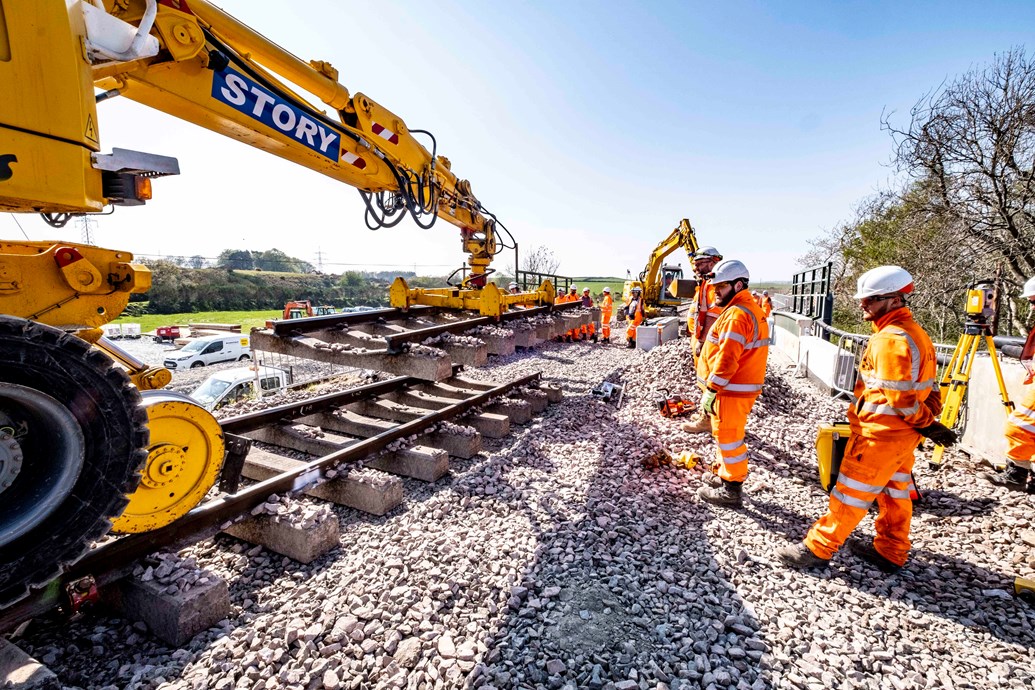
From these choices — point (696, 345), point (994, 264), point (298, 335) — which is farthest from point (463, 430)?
point (994, 264)

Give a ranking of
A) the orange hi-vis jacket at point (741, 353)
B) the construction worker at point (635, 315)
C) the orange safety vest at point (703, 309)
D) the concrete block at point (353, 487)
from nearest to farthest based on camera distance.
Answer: the concrete block at point (353, 487) → the orange hi-vis jacket at point (741, 353) → the orange safety vest at point (703, 309) → the construction worker at point (635, 315)

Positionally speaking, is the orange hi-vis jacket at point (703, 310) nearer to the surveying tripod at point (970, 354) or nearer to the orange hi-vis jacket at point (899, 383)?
the surveying tripod at point (970, 354)

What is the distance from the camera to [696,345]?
21.6ft

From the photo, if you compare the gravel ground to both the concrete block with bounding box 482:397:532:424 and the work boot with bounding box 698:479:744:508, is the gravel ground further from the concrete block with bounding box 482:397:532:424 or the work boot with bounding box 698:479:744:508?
the concrete block with bounding box 482:397:532:424

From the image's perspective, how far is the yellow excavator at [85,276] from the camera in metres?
1.92

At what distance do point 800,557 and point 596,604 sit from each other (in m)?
1.63

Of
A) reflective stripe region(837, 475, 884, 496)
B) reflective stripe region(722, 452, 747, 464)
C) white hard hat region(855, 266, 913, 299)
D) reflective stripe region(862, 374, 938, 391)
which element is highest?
white hard hat region(855, 266, 913, 299)

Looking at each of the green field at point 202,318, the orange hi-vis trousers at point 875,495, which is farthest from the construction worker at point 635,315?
the green field at point 202,318

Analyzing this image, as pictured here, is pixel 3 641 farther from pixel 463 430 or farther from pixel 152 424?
pixel 463 430

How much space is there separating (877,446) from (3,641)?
200 inches

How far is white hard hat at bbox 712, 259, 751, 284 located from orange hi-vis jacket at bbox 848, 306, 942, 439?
160cm

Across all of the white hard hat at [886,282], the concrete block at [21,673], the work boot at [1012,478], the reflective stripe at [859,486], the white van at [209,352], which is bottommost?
the white van at [209,352]

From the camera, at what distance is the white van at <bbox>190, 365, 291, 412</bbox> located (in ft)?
38.0

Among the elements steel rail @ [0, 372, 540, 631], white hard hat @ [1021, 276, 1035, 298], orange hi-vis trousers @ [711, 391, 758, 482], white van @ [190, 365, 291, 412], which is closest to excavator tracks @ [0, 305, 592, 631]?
steel rail @ [0, 372, 540, 631]
